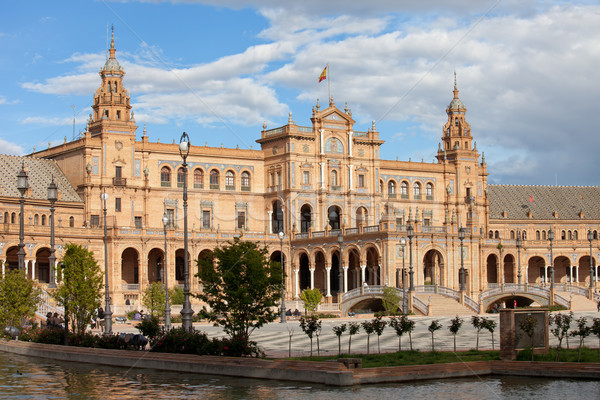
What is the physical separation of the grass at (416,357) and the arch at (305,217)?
59.6 metres

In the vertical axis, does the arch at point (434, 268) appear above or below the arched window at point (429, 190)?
below

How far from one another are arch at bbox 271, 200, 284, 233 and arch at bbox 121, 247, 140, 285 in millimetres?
15138

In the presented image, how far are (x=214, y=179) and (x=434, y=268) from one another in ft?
77.0

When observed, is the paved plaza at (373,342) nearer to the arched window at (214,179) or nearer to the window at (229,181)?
Answer: the arched window at (214,179)

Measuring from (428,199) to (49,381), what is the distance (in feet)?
257

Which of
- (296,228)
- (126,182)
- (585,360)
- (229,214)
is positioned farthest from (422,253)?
(585,360)

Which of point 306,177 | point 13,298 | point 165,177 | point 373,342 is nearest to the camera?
point 373,342

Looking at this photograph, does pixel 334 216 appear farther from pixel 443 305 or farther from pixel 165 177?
pixel 443 305

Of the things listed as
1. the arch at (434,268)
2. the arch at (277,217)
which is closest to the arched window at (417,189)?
the arch at (434,268)

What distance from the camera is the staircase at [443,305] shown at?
69.9m

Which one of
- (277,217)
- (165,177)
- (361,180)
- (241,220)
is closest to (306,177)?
(277,217)

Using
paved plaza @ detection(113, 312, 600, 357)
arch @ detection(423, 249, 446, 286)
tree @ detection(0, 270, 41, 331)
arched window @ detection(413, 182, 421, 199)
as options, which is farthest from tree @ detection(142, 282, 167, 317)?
arched window @ detection(413, 182, 421, 199)

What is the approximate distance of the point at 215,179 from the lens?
92.9m

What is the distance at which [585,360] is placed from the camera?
29297mm
